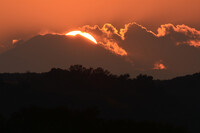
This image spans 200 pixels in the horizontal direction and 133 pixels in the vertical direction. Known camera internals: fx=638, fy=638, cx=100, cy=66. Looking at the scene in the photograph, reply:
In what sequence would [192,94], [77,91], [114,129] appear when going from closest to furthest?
[114,129]
[77,91]
[192,94]

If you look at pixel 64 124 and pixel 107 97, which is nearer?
pixel 64 124

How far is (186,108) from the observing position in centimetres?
17562

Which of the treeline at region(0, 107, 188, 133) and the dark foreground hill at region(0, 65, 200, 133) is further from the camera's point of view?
the dark foreground hill at region(0, 65, 200, 133)

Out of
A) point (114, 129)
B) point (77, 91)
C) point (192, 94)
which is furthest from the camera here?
point (192, 94)

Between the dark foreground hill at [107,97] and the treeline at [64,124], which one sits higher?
the dark foreground hill at [107,97]

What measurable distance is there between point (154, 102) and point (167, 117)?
17.3 meters

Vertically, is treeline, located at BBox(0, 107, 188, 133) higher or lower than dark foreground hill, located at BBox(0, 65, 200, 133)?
lower

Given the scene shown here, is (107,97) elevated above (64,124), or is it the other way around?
(107,97)

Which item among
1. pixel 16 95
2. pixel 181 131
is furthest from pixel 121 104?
pixel 181 131

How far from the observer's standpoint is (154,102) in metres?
177

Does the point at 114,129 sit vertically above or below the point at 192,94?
below

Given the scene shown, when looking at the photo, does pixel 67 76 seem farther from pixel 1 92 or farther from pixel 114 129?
pixel 114 129

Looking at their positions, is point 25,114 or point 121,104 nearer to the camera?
point 25,114

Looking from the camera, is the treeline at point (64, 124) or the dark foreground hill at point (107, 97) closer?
the treeline at point (64, 124)
